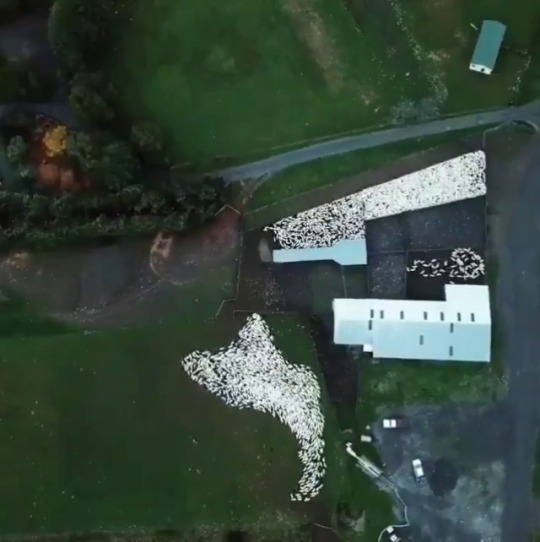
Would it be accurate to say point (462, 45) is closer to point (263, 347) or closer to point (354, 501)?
point (263, 347)

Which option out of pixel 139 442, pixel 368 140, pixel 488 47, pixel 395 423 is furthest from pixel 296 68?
pixel 139 442

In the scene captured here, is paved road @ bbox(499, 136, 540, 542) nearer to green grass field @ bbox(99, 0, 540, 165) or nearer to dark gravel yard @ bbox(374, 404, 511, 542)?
dark gravel yard @ bbox(374, 404, 511, 542)

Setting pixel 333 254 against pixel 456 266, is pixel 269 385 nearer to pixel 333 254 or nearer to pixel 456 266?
pixel 333 254

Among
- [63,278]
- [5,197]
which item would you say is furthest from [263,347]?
[5,197]

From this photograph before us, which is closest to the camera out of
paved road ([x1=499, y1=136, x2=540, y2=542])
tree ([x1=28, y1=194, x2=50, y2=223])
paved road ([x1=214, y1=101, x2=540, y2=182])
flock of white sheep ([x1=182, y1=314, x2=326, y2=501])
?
paved road ([x1=499, y1=136, x2=540, y2=542])

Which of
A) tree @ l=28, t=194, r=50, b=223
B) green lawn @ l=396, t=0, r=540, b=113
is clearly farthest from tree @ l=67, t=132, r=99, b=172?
green lawn @ l=396, t=0, r=540, b=113

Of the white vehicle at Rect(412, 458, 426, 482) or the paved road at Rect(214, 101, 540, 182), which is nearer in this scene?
the white vehicle at Rect(412, 458, 426, 482)
